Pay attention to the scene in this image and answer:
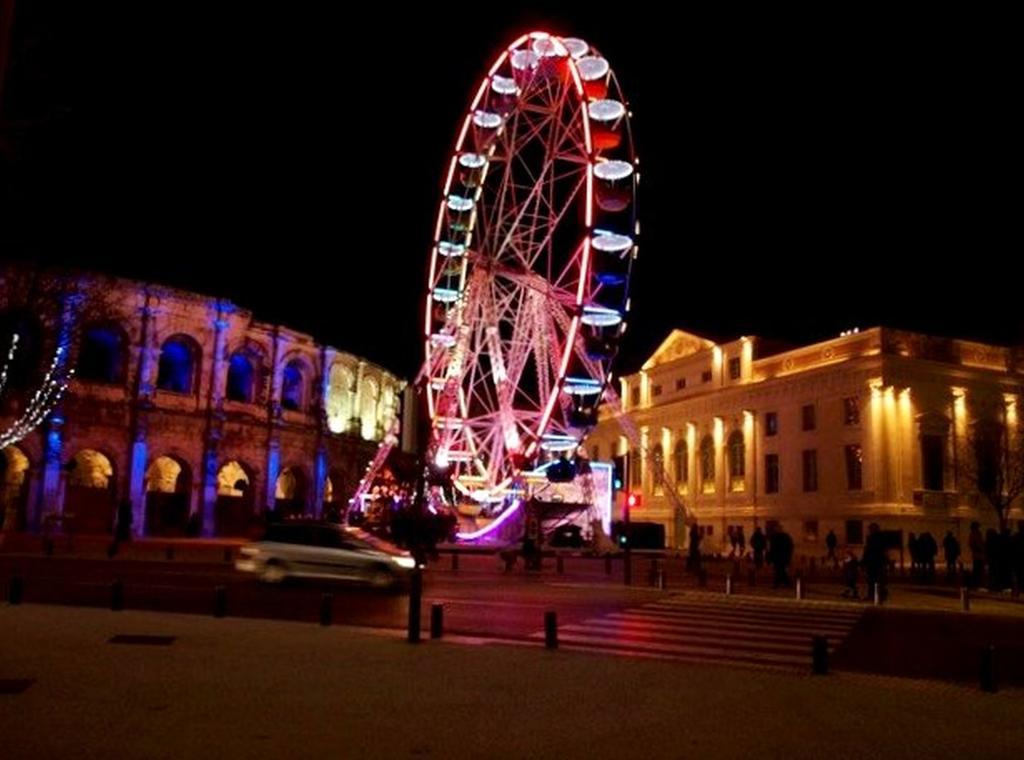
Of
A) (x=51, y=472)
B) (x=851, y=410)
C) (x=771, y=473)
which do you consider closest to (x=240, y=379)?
(x=51, y=472)

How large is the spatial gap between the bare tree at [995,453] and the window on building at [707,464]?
17.8 m

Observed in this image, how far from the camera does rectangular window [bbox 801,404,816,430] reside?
6131 centimetres

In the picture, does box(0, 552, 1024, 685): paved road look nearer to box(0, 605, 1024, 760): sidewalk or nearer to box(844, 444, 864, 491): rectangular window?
box(0, 605, 1024, 760): sidewalk

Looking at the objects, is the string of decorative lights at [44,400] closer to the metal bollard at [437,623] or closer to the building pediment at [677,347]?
the metal bollard at [437,623]

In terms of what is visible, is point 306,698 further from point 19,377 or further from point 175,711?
point 19,377

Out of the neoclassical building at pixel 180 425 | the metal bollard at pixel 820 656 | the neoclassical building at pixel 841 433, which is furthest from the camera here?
the neoclassical building at pixel 841 433

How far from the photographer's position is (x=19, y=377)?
3806 cm

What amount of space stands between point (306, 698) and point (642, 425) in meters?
70.7

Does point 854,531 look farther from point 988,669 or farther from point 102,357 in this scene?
point 988,669

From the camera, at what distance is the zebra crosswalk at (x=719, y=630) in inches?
561

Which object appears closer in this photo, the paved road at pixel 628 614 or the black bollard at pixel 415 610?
the black bollard at pixel 415 610

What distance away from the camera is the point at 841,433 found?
58719 millimetres

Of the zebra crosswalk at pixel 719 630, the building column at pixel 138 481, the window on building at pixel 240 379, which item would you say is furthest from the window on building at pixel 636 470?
the zebra crosswalk at pixel 719 630

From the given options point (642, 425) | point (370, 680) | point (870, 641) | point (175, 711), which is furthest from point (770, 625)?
point (642, 425)
